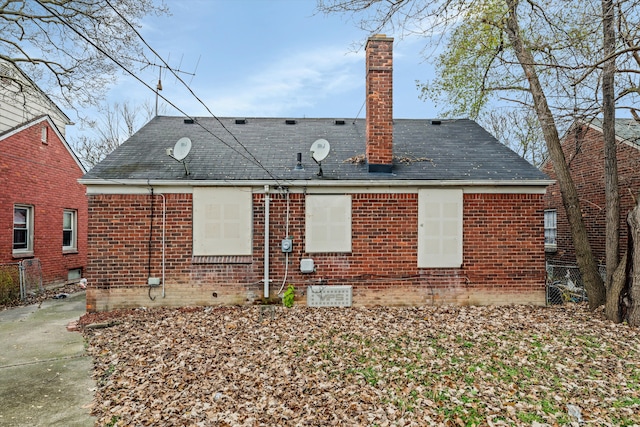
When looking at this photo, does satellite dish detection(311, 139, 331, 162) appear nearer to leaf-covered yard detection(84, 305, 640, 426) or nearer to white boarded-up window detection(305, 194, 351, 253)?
white boarded-up window detection(305, 194, 351, 253)

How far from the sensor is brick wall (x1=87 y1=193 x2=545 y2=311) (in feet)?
26.3

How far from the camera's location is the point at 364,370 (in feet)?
16.1

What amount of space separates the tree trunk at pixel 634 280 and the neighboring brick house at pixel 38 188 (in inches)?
545

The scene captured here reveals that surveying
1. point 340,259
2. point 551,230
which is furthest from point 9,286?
point 551,230

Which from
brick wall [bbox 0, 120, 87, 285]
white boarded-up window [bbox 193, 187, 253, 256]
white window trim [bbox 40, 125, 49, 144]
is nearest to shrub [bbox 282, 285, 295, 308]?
white boarded-up window [bbox 193, 187, 253, 256]

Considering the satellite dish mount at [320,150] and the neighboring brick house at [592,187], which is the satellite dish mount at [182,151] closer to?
the satellite dish mount at [320,150]

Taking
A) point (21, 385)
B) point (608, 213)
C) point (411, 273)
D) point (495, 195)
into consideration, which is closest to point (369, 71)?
point (495, 195)

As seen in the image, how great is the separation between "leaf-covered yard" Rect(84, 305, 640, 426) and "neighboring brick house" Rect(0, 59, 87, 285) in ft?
19.2

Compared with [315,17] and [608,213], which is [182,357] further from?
[608,213]

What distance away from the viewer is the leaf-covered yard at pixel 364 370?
3.92m

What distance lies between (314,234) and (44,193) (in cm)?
898

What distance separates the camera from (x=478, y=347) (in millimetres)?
5723

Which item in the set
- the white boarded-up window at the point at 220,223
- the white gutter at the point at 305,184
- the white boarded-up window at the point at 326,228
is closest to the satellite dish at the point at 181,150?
the white gutter at the point at 305,184

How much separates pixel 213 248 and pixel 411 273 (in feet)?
14.1
